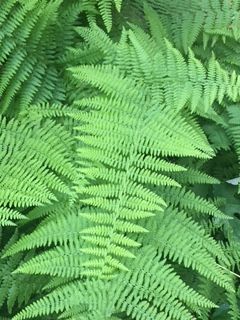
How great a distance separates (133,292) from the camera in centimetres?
235

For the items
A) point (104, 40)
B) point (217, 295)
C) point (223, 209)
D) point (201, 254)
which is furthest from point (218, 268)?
point (104, 40)

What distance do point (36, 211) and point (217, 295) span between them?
118 centimetres

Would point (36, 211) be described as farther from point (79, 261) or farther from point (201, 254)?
point (201, 254)

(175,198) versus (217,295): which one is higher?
(175,198)

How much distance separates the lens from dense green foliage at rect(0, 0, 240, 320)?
2.39 m

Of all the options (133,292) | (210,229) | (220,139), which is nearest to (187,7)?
(220,139)

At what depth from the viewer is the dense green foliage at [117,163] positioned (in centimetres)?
239

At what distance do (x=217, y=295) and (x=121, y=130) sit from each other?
1145 mm

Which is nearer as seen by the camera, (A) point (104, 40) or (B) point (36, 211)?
(B) point (36, 211)

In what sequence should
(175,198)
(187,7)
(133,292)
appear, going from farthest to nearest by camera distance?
(187,7)
(175,198)
(133,292)

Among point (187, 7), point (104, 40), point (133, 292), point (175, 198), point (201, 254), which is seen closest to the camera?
point (133, 292)

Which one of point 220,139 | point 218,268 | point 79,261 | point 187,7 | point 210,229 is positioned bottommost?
point 79,261

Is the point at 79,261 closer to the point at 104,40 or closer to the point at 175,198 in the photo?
the point at 175,198

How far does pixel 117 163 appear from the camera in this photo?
2572mm
